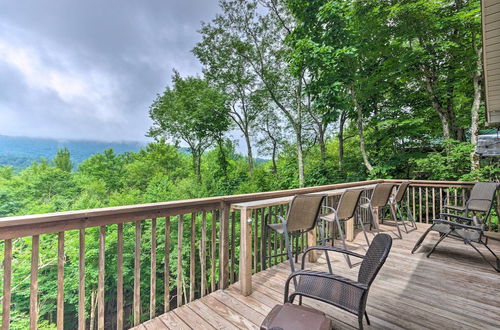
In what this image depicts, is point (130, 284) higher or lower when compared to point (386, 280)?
lower

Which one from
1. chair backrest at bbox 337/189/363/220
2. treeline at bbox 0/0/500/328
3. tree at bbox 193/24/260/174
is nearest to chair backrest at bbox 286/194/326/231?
chair backrest at bbox 337/189/363/220

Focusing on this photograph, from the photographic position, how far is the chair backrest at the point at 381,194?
3.67m

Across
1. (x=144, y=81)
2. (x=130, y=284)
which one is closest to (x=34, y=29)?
(x=144, y=81)

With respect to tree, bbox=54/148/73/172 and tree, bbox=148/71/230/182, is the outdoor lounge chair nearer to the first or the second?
tree, bbox=148/71/230/182

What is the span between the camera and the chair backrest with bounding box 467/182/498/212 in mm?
3594

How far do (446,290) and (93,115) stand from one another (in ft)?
152

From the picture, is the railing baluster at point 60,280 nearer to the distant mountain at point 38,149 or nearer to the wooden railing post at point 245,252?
the wooden railing post at point 245,252

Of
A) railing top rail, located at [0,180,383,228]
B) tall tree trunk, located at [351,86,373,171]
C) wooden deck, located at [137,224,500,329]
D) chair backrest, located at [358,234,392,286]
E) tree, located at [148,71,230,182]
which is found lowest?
wooden deck, located at [137,224,500,329]

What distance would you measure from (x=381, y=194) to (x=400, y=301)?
2061 millimetres

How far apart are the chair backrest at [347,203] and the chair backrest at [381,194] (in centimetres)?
78

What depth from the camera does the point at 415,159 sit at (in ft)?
23.6

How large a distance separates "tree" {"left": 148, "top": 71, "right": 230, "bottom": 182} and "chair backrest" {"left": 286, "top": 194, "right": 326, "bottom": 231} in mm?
11705

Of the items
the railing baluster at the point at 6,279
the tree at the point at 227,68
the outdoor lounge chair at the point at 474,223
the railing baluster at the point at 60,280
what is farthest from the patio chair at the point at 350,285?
the tree at the point at 227,68

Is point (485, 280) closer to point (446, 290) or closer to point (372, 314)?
point (446, 290)
